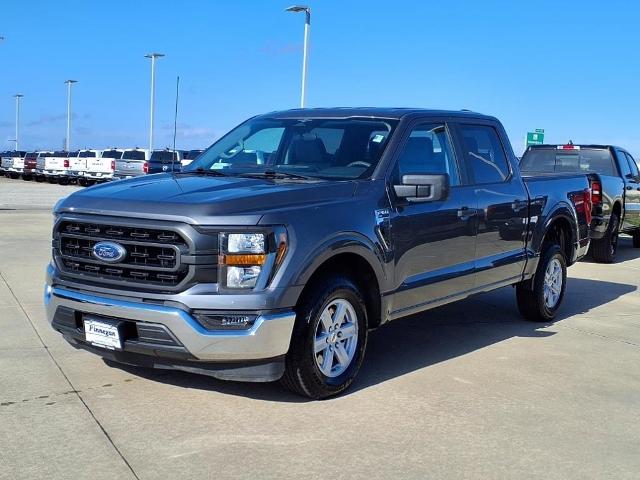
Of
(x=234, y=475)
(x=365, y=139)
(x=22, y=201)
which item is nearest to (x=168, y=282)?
(x=234, y=475)

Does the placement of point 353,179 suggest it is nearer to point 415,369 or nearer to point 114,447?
point 415,369

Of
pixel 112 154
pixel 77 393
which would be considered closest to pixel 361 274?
pixel 77 393

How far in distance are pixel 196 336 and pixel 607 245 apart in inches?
396

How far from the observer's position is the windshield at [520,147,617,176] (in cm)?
1337

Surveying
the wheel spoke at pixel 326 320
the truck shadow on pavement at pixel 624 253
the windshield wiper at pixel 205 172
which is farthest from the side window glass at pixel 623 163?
the wheel spoke at pixel 326 320

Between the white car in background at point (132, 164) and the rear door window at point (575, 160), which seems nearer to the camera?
the rear door window at point (575, 160)

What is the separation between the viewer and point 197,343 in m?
4.21

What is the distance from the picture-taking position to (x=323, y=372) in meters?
4.71

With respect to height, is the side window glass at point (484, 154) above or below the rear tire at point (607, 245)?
above

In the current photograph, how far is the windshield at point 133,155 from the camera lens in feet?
112

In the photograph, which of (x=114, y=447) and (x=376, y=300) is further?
(x=376, y=300)

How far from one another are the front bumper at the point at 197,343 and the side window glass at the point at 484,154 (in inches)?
106

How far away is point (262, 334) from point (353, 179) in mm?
1436

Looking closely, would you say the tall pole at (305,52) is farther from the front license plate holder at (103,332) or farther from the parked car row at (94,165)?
the front license plate holder at (103,332)
